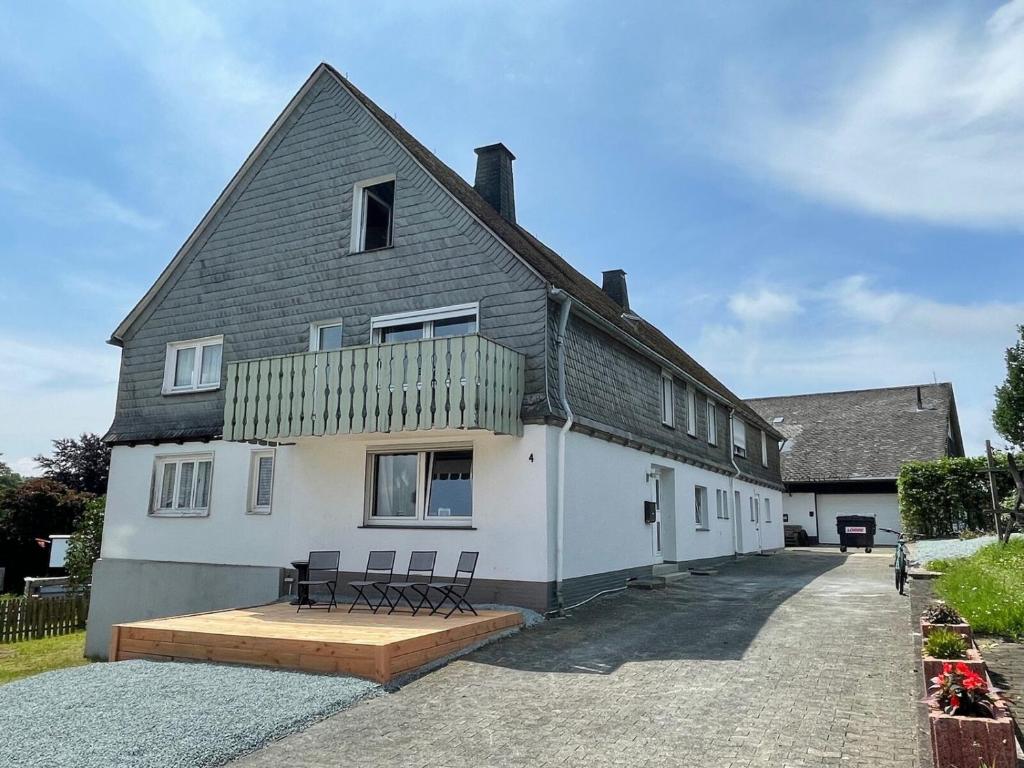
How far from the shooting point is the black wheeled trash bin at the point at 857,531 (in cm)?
2611

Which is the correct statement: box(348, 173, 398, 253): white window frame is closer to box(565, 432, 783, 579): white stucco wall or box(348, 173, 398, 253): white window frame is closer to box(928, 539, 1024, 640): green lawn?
box(565, 432, 783, 579): white stucco wall

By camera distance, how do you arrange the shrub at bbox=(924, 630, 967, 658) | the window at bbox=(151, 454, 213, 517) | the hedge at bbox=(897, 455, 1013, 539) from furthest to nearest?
the hedge at bbox=(897, 455, 1013, 539) < the window at bbox=(151, 454, 213, 517) < the shrub at bbox=(924, 630, 967, 658)

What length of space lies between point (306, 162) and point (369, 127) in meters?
1.71

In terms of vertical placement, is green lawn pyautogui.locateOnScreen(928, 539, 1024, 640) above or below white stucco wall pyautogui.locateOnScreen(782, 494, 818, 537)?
below

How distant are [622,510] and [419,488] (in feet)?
12.9

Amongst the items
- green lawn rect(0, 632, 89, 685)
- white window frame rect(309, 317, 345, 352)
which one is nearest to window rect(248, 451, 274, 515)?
white window frame rect(309, 317, 345, 352)

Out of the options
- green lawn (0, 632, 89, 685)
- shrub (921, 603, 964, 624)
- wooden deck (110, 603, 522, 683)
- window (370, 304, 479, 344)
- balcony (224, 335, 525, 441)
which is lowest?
green lawn (0, 632, 89, 685)

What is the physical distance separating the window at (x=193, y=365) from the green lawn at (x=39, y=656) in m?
5.89

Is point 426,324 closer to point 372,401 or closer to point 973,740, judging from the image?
point 372,401

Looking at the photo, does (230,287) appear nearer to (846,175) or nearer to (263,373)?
(263,373)

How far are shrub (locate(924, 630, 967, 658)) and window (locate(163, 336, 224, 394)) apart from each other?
45.4 feet

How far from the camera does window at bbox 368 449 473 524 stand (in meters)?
12.3

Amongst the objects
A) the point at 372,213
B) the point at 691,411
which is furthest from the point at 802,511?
the point at 372,213

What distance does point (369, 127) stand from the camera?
1470 cm
